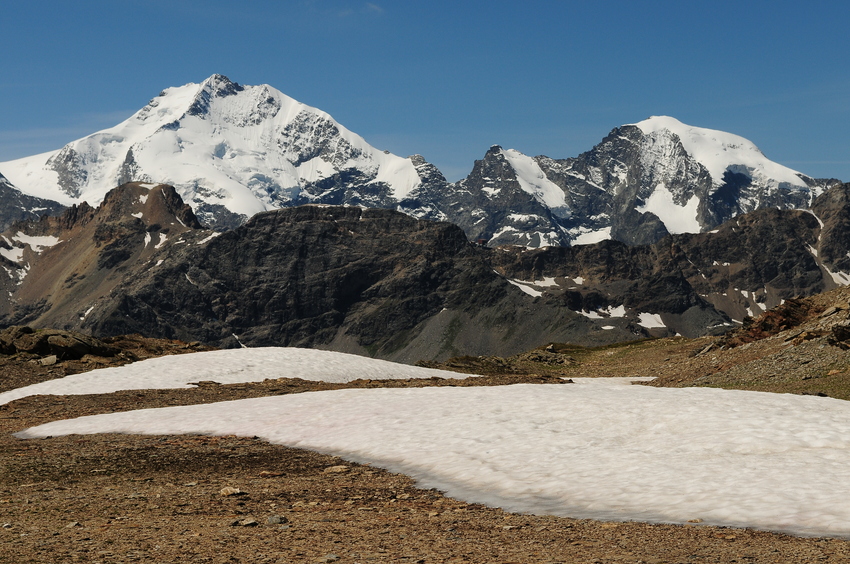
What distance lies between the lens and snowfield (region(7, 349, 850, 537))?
17.2 metres

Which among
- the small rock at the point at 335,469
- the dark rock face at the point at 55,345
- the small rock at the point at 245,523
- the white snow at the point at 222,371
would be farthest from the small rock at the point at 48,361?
the small rock at the point at 245,523

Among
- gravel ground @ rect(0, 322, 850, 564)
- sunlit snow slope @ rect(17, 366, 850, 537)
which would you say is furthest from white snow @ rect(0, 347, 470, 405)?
gravel ground @ rect(0, 322, 850, 564)

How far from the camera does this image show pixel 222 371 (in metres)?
49.4

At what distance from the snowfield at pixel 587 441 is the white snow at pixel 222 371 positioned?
12.1 metres

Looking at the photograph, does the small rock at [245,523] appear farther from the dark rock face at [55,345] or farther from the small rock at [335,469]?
the dark rock face at [55,345]

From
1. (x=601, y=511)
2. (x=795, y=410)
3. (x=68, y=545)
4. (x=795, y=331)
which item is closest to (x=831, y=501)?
(x=601, y=511)

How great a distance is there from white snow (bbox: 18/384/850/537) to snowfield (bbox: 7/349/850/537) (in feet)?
0.17

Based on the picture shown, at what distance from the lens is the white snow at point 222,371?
149 feet

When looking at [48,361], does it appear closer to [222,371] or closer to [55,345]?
[55,345]

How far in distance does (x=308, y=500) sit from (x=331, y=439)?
855 centimetres

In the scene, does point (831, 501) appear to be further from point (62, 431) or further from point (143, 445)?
point (62, 431)

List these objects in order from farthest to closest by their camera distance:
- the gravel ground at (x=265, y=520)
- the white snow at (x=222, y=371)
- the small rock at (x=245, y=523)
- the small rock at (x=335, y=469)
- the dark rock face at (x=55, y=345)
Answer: the dark rock face at (x=55, y=345)
the white snow at (x=222, y=371)
the small rock at (x=335, y=469)
the small rock at (x=245, y=523)
the gravel ground at (x=265, y=520)

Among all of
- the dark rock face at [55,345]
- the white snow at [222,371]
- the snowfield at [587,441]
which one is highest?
the dark rock face at [55,345]

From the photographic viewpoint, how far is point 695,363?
57844 mm
